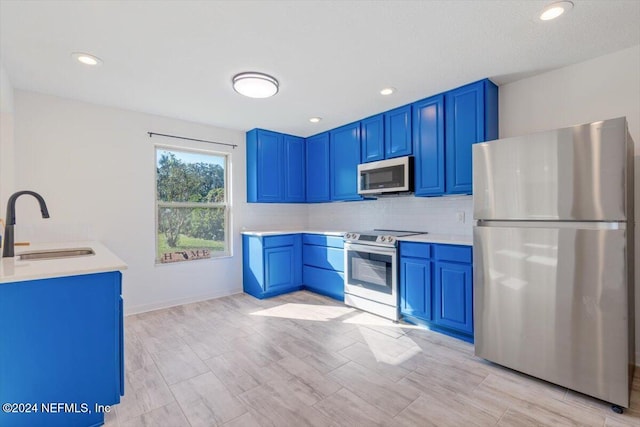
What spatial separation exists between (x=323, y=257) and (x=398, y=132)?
6.23 ft

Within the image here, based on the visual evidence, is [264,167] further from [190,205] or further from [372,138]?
[372,138]

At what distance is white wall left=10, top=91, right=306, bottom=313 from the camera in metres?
2.91

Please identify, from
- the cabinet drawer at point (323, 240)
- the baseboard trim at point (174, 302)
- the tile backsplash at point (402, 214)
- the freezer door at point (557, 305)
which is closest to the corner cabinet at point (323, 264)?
the cabinet drawer at point (323, 240)

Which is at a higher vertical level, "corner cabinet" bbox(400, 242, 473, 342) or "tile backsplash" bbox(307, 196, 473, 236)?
"tile backsplash" bbox(307, 196, 473, 236)

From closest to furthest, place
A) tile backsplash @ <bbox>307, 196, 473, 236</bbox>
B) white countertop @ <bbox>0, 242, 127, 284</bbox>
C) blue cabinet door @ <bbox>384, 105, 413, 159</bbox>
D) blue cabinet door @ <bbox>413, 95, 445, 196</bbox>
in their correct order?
white countertop @ <bbox>0, 242, 127, 284</bbox> → blue cabinet door @ <bbox>413, 95, 445, 196</bbox> → tile backsplash @ <bbox>307, 196, 473, 236</bbox> → blue cabinet door @ <bbox>384, 105, 413, 159</bbox>

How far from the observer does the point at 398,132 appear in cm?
346

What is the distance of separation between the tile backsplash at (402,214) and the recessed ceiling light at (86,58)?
329cm

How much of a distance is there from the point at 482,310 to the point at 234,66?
282 cm

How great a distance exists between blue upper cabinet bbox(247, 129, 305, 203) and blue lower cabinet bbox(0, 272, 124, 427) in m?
2.77

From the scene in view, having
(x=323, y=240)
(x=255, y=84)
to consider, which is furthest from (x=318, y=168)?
(x=255, y=84)

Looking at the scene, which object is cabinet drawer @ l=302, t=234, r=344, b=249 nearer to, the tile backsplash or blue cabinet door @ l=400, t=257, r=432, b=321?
the tile backsplash

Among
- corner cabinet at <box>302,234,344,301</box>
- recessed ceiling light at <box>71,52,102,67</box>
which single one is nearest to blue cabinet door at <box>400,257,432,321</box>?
corner cabinet at <box>302,234,344,301</box>

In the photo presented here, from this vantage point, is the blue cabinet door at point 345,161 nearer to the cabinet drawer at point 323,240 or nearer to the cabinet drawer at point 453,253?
the cabinet drawer at point 323,240

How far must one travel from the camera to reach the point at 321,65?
2.46 m
